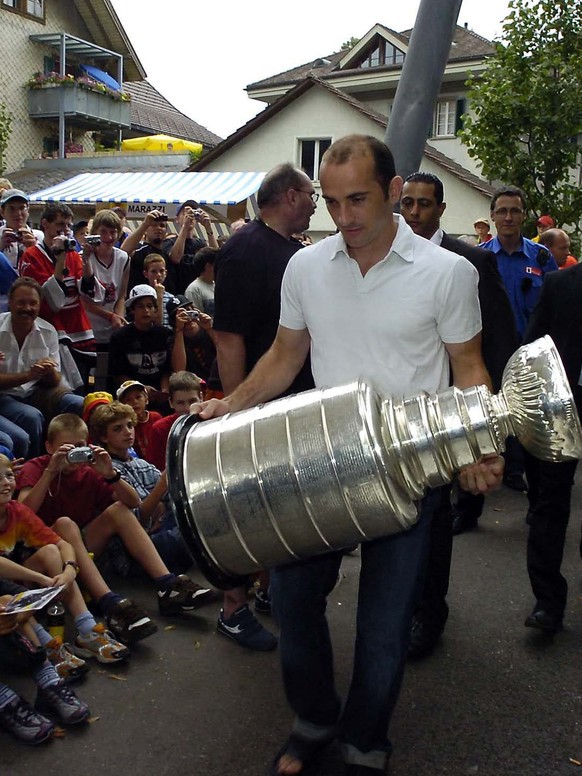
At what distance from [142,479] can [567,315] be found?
264 cm

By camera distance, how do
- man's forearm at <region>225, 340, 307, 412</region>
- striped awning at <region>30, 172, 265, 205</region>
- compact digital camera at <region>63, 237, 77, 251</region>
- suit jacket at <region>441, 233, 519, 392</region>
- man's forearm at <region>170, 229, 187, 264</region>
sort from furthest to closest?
striped awning at <region>30, 172, 265, 205</region> < man's forearm at <region>170, 229, 187, 264</region> < compact digital camera at <region>63, 237, 77, 251</region> < suit jacket at <region>441, 233, 519, 392</region> < man's forearm at <region>225, 340, 307, 412</region>

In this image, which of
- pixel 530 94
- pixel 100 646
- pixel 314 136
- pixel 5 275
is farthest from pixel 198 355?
pixel 314 136

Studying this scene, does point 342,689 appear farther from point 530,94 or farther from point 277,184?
point 530,94

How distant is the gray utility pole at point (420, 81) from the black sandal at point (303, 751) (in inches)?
150

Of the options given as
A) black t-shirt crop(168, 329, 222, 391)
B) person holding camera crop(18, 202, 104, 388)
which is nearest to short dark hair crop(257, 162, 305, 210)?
person holding camera crop(18, 202, 104, 388)

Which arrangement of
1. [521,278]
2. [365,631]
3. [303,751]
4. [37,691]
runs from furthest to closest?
[521,278]
[37,691]
[303,751]
[365,631]

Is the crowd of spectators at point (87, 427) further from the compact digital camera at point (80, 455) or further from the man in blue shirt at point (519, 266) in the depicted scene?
the man in blue shirt at point (519, 266)

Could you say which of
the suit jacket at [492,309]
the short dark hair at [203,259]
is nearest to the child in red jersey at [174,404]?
the suit jacket at [492,309]

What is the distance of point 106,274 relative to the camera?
762 centimetres

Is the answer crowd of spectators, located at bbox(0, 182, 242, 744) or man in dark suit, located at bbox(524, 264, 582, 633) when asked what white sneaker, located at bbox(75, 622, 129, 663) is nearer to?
crowd of spectators, located at bbox(0, 182, 242, 744)

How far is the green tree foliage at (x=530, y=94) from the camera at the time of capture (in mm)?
16281

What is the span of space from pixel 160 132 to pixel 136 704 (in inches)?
1677

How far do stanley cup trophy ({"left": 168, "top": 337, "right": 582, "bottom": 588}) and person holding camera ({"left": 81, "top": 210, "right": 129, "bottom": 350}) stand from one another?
16.8 ft

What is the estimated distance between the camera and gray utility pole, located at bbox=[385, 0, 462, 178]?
5.66 m
